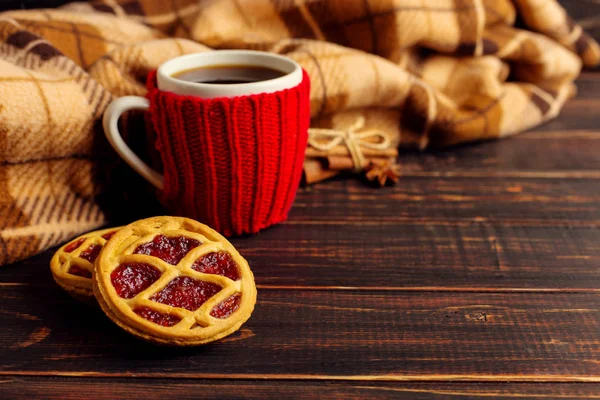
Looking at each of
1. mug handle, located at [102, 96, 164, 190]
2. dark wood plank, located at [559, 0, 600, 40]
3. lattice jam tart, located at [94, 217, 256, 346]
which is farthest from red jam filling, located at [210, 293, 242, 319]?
dark wood plank, located at [559, 0, 600, 40]

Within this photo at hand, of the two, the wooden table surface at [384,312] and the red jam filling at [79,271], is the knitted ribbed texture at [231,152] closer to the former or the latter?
the wooden table surface at [384,312]

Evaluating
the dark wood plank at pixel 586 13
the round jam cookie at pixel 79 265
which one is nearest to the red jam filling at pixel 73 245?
the round jam cookie at pixel 79 265

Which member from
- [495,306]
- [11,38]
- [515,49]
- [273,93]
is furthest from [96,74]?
[515,49]

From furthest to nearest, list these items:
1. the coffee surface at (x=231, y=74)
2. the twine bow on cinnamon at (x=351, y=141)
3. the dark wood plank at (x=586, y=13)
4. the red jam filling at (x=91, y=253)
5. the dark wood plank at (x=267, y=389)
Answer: the dark wood plank at (x=586, y=13), the twine bow on cinnamon at (x=351, y=141), the coffee surface at (x=231, y=74), the red jam filling at (x=91, y=253), the dark wood plank at (x=267, y=389)

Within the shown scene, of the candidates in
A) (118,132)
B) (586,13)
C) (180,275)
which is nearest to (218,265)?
(180,275)

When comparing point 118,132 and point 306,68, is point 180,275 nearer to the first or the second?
point 118,132

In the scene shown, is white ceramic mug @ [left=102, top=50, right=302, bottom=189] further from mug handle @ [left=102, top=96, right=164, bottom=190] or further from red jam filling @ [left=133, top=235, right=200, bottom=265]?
red jam filling @ [left=133, top=235, right=200, bottom=265]
